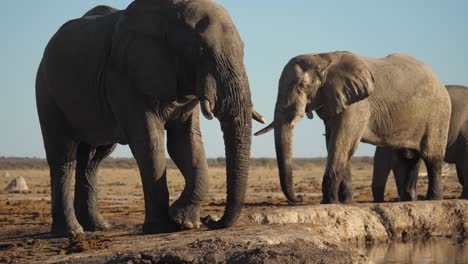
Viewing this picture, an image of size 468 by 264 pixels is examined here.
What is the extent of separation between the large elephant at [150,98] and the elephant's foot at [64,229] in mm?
13

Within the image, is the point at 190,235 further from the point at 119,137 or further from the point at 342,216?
the point at 342,216

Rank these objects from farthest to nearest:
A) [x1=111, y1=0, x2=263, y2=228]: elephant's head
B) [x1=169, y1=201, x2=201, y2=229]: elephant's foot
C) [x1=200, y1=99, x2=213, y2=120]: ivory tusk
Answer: [x1=169, y1=201, x2=201, y2=229]: elephant's foot
[x1=111, y1=0, x2=263, y2=228]: elephant's head
[x1=200, y1=99, x2=213, y2=120]: ivory tusk

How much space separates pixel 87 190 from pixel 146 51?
2473 mm

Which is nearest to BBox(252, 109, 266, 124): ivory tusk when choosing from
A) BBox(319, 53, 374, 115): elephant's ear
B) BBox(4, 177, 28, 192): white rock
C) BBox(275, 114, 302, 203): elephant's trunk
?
BBox(275, 114, 302, 203): elephant's trunk

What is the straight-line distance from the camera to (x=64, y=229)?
36.5 feet

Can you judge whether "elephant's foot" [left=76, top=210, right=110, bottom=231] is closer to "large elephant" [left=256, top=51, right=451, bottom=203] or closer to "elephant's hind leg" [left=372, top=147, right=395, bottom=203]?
"large elephant" [left=256, top=51, right=451, bottom=203]

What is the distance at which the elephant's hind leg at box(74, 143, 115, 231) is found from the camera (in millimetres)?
11891

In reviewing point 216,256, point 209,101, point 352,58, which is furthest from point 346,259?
point 352,58

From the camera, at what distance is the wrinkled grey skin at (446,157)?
17062 millimetres

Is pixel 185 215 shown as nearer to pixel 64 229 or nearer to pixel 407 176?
pixel 64 229

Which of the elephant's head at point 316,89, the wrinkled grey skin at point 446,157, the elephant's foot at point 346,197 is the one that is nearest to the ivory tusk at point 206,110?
the elephant's head at point 316,89

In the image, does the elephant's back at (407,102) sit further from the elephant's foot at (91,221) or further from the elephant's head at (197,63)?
the elephant's head at (197,63)

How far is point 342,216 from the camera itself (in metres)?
12.7

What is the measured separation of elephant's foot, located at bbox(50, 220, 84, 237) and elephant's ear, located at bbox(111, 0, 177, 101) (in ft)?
6.23
